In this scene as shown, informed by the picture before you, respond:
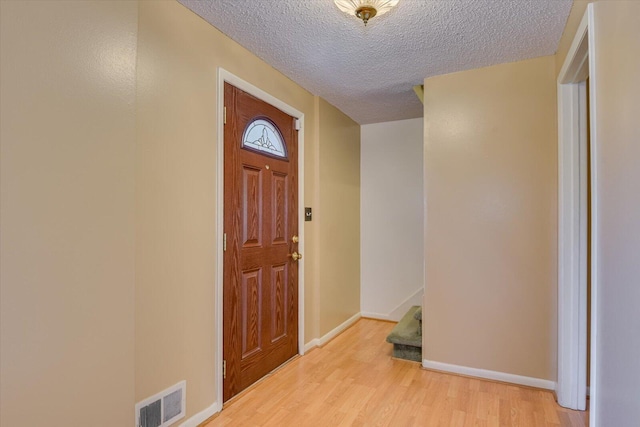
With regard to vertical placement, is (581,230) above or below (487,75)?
below

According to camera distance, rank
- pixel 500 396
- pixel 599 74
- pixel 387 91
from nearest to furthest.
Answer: pixel 599 74, pixel 500 396, pixel 387 91

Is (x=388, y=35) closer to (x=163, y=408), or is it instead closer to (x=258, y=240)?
(x=258, y=240)

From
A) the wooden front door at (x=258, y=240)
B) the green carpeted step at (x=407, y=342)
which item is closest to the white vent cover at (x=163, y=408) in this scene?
the wooden front door at (x=258, y=240)

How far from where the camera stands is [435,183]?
9.22ft

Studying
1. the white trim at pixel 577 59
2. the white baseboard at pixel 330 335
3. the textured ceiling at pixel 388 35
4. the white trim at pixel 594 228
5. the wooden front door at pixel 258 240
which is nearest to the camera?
the white trim at pixel 594 228

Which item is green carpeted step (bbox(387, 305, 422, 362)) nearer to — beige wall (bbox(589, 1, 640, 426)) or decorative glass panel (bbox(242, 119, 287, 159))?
beige wall (bbox(589, 1, 640, 426))

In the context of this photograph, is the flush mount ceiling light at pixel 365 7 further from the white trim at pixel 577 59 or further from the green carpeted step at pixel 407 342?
the green carpeted step at pixel 407 342

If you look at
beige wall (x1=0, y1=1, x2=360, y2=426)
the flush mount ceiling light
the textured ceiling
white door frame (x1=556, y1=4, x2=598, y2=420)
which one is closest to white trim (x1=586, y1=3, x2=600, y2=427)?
the textured ceiling

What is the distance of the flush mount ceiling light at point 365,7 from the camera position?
5.86 feet

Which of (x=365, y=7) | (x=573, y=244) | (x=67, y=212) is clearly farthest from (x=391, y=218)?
(x=67, y=212)

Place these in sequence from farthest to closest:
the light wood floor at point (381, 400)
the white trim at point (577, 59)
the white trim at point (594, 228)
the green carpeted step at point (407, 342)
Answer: the green carpeted step at point (407, 342) < the light wood floor at point (381, 400) < the white trim at point (577, 59) < the white trim at point (594, 228)

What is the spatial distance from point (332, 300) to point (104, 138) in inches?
107

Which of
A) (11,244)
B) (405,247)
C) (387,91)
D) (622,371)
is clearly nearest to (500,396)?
(622,371)

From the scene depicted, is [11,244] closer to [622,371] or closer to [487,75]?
[622,371]
